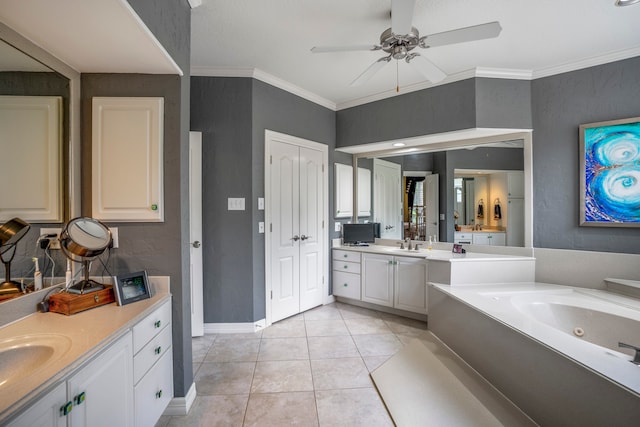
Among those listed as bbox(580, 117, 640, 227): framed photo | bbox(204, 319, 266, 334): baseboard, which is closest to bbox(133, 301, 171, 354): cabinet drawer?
bbox(204, 319, 266, 334): baseboard

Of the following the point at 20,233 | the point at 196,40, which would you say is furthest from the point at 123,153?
the point at 196,40

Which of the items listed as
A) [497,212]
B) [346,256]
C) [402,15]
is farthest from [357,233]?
[402,15]

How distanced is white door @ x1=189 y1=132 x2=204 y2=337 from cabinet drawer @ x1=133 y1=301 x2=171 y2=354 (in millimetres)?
1147

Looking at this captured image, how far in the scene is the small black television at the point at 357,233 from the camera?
3.92 m

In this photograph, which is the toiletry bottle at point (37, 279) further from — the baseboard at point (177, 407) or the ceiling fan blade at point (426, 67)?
the ceiling fan blade at point (426, 67)

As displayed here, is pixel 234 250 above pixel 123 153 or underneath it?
underneath

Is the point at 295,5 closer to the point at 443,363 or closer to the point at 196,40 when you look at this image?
the point at 196,40

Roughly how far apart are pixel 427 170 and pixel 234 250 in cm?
256

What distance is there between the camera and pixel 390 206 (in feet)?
13.1

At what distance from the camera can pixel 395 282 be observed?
132 inches

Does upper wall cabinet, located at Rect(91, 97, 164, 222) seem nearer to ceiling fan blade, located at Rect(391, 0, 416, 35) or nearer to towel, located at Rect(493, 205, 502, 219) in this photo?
ceiling fan blade, located at Rect(391, 0, 416, 35)

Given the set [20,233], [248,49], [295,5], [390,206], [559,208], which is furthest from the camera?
[390,206]

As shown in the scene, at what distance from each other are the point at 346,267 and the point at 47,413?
10.3 ft

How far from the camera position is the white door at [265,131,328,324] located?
3123 millimetres
